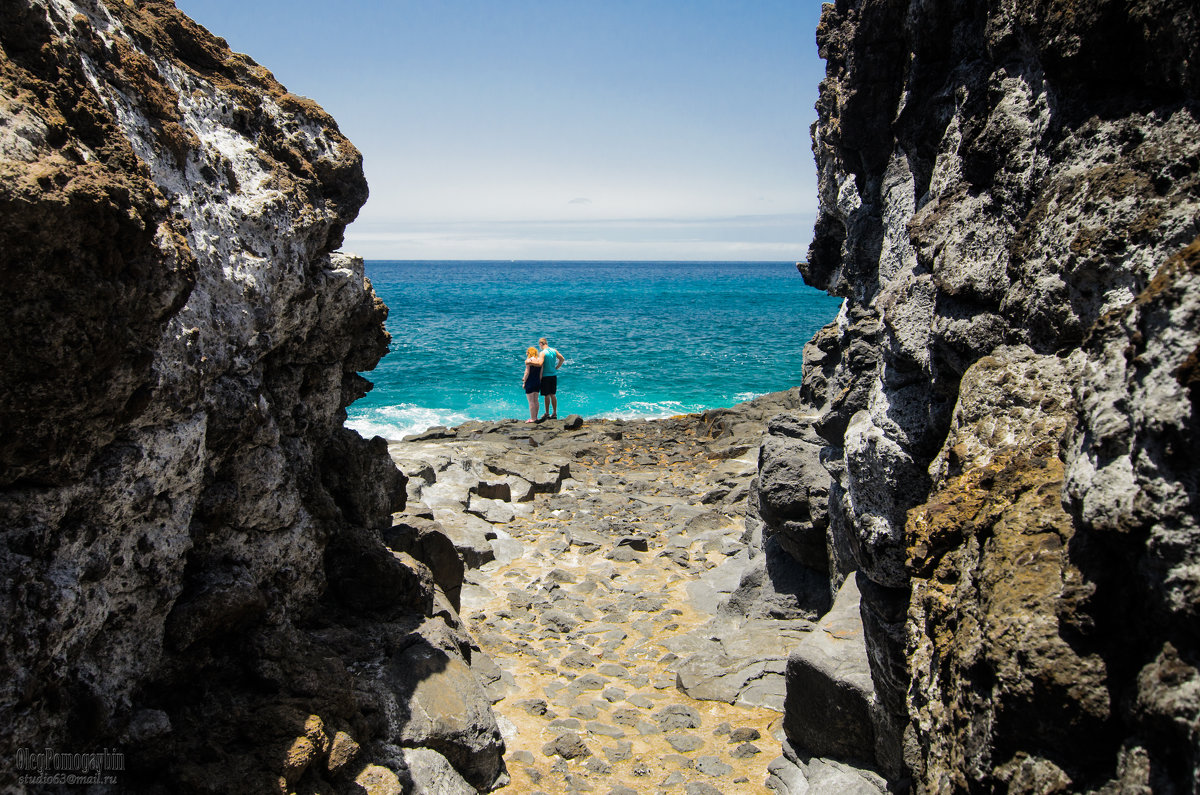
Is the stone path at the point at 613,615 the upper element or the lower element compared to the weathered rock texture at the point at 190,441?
lower

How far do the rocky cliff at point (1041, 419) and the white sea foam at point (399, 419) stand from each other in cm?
2067

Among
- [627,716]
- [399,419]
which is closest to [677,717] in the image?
[627,716]

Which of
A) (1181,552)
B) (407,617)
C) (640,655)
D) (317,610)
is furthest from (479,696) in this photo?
(1181,552)

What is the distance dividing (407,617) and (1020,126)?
199 inches

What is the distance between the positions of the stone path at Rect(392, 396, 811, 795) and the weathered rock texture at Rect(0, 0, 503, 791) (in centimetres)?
126

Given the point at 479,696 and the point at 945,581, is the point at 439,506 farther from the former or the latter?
the point at 945,581

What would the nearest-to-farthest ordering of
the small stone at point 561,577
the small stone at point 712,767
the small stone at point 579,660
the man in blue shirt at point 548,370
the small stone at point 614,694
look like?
the small stone at point 712,767 → the small stone at point 614,694 → the small stone at point 579,660 → the small stone at point 561,577 → the man in blue shirt at point 548,370

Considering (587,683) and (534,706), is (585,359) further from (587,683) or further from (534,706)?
(534,706)

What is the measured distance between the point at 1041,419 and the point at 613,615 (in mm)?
6555

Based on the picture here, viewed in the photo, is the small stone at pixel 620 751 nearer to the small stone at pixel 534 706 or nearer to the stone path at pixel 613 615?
the stone path at pixel 613 615

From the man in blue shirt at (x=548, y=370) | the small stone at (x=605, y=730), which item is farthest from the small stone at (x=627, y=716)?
the man in blue shirt at (x=548, y=370)

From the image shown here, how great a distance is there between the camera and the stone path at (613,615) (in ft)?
20.5

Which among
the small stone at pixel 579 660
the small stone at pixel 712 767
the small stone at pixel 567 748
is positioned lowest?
the small stone at pixel 579 660

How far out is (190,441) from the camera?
157 inches
